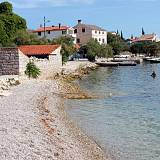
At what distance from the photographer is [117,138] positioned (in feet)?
79.0

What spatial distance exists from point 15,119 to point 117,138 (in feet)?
17.6

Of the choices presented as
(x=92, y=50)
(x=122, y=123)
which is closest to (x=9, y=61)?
(x=122, y=123)

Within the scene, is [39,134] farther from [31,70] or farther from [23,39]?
[23,39]

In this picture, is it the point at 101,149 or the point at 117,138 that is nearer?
the point at 101,149

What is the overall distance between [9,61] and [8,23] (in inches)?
1671

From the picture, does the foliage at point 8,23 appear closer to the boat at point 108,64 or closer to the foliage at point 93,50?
the boat at point 108,64

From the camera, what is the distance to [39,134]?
69.1 ft

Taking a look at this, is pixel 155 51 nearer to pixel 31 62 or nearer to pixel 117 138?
pixel 31 62

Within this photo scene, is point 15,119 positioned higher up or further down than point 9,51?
further down

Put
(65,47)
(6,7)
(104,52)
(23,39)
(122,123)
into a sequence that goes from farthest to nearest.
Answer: (104,52) < (6,7) < (65,47) < (23,39) < (122,123)

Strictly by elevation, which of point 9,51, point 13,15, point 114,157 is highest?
point 13,15

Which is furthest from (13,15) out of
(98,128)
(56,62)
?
(98,128)

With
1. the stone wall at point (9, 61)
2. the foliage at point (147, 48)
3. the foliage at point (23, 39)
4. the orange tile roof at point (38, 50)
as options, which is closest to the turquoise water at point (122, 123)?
the stone wall at point (9, 61)

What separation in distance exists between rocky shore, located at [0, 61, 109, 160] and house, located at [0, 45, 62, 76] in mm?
17043
